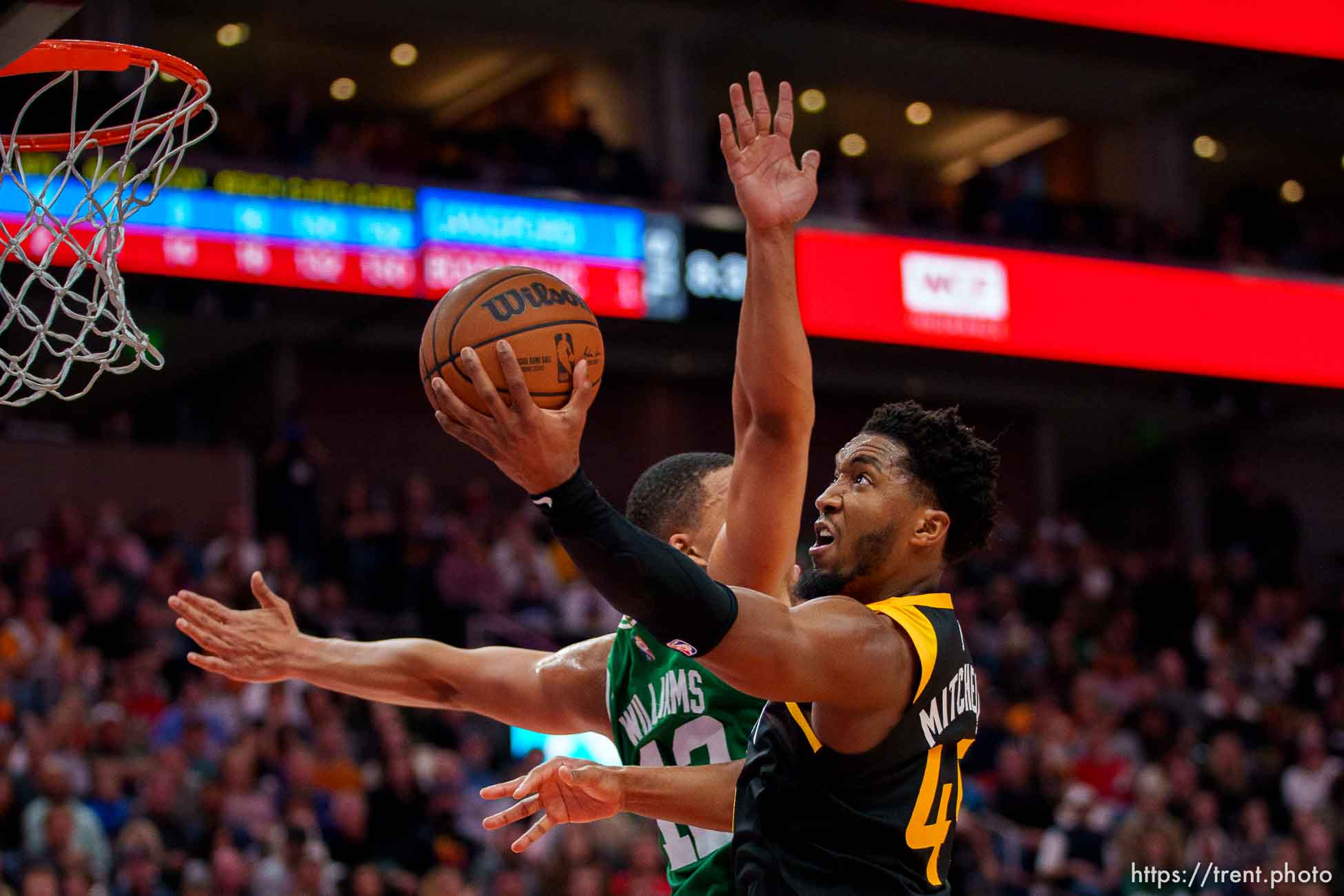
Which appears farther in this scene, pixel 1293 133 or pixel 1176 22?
pixel 1293 133

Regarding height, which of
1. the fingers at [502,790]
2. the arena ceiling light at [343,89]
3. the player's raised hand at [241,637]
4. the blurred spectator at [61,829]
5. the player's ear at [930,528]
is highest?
the arena ceiling light at [343,89]

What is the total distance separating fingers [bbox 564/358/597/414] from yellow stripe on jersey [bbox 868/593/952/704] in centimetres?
67

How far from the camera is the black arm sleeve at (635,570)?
9.58 feet

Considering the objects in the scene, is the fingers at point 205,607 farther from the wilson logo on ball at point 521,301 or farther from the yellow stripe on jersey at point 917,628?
the yellow stripe on jersey at point 917,628

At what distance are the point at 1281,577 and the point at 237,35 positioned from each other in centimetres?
1169

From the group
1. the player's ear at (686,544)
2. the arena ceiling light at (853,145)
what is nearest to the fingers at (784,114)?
the player's ear at (686,544)

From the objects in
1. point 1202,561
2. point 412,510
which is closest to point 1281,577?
point 1202,561

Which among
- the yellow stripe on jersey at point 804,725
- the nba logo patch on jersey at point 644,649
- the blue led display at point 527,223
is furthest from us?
the blue led display at point 527,223

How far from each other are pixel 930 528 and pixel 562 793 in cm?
88

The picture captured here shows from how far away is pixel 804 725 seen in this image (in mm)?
3357

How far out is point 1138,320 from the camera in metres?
16.6

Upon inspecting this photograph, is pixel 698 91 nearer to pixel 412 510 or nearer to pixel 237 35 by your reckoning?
pixel 237 35

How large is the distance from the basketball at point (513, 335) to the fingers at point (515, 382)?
0.08m

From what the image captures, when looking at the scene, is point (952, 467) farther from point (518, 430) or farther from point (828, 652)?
point (518, 430)
